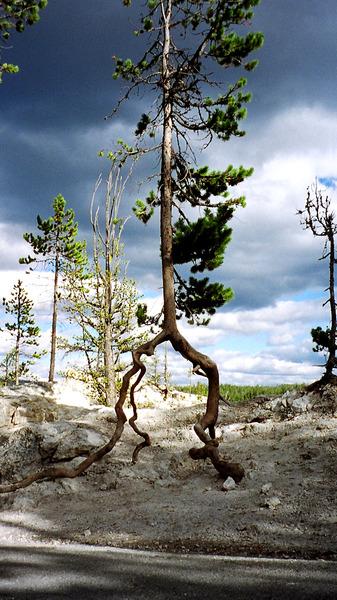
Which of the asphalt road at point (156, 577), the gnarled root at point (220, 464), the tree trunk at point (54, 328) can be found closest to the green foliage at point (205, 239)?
the gnarled root at point (220, 464)

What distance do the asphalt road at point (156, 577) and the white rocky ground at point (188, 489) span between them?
1.08 metres

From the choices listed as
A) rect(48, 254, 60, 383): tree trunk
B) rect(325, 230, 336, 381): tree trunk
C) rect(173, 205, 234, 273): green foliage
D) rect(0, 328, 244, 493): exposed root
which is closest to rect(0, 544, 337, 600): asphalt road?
rect(0, 328, 244, 493): exposed root

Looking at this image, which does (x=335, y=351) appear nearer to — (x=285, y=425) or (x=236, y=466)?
(x=285, y=425)

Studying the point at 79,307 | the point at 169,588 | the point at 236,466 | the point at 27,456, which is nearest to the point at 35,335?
the point at 79,307

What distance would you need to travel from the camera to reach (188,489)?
9.41 m

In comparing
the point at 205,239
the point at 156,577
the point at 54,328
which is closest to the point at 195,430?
the point at 156,577

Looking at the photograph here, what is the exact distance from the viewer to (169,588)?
15.6 ft

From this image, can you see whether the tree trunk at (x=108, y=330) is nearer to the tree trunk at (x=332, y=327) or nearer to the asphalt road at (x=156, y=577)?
the tree trunk at (x=332, y=327)

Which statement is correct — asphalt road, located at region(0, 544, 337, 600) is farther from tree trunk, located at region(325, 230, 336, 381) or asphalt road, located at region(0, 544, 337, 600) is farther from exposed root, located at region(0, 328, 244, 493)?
tree trunk, located at region(325, 230, 336, 381)

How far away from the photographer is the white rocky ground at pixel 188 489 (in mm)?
7348

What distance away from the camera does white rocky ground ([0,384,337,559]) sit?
735 centimetres

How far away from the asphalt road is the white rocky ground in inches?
42.4

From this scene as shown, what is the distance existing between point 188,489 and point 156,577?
4400 mm

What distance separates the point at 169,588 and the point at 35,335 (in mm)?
32395
